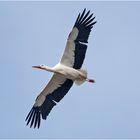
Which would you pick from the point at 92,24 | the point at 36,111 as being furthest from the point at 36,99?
the point at 92,24

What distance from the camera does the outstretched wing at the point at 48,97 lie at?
39844mm

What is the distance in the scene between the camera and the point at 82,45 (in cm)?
3916

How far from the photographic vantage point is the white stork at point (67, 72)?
39.2 meters

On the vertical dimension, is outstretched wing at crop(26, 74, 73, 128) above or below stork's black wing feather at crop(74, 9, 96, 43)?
below

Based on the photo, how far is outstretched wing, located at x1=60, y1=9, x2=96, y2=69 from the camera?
39188 mm

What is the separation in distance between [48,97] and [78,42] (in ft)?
A: 6.95

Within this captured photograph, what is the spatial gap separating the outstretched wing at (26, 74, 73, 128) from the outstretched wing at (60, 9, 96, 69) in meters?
0.70

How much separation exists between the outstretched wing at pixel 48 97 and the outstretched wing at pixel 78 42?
697 mm

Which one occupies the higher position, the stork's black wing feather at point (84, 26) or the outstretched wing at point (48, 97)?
the stork's black wing feather at point (84, 26)

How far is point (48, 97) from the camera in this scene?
40.0 meters

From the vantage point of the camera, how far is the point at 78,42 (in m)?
39.2

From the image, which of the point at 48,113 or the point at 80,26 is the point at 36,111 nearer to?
the point at 48,113

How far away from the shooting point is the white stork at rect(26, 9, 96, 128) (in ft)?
129

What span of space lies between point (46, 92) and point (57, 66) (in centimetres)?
112
